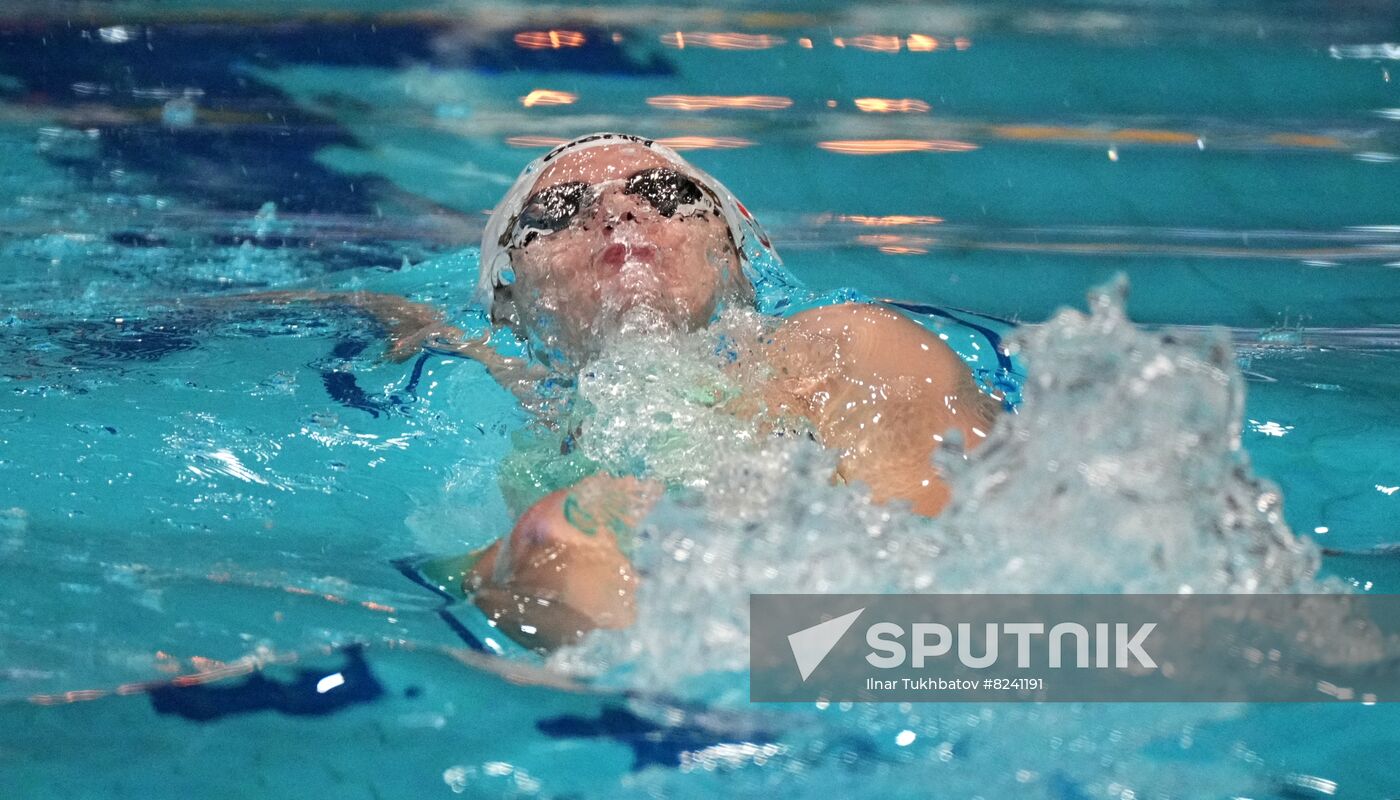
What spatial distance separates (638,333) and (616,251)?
11 cm

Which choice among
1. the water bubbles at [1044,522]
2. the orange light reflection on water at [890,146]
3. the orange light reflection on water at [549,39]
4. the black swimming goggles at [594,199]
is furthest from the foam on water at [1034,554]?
the orange light reflection on water at [549,39]

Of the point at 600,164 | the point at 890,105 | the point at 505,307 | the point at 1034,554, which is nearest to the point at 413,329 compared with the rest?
the point at 505,307

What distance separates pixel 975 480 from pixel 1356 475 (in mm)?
1114

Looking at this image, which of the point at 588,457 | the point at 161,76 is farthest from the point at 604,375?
the point at 161,76

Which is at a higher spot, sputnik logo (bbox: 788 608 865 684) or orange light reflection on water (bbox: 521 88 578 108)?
orange light reflection on water (bbox: 521 88 578 108)

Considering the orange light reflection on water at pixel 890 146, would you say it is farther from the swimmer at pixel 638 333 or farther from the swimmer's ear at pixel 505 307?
the swimmer's ear at pixel 505 307

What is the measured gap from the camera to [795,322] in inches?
77.1

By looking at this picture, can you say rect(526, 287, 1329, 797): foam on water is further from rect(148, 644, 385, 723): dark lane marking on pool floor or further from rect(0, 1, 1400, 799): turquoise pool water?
rect(148, 644, 385, 723): dark lane marking on pool floor

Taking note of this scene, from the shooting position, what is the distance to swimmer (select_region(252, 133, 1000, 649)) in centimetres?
151

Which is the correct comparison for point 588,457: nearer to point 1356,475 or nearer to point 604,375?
point 604,375

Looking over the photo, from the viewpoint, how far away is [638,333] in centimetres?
186

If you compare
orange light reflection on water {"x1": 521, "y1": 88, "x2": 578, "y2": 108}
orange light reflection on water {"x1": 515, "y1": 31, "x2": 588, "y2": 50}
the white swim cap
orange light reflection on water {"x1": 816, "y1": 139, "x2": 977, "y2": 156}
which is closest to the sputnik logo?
the white swim cap
